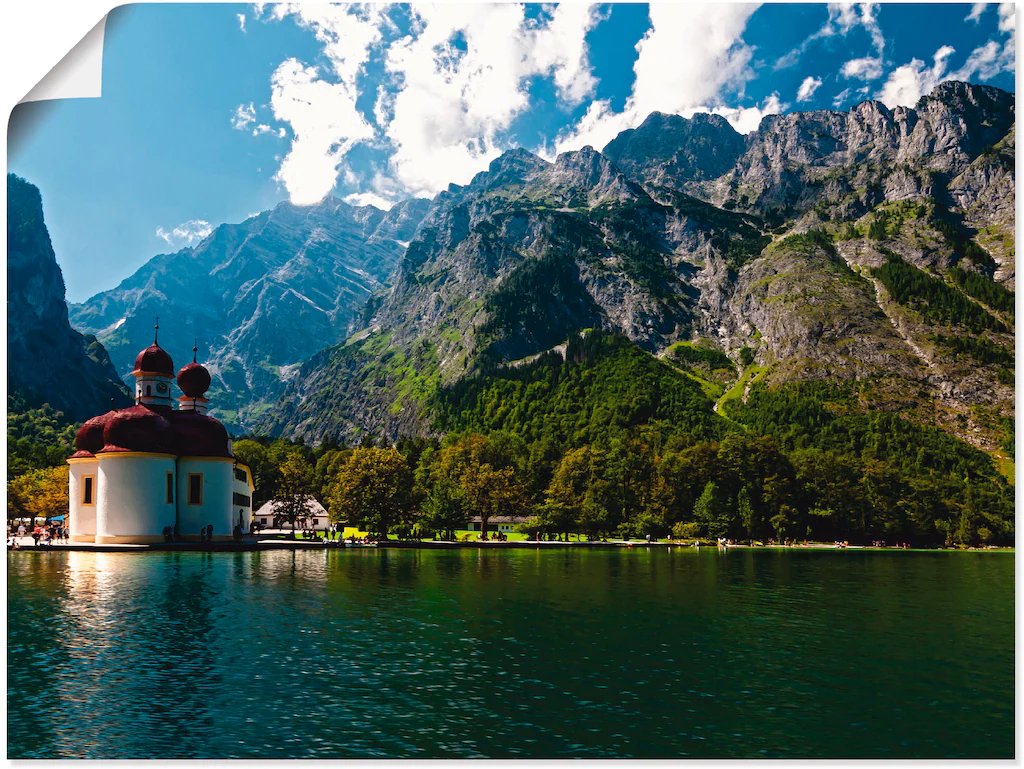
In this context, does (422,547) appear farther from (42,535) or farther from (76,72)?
(76,72)

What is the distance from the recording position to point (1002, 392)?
14962 centimetres

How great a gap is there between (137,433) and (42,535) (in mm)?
17783

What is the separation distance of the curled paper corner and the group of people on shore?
4697cm

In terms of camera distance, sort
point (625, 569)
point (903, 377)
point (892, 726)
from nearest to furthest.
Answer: point (892, 726)
point (625, 569)
point (903, 377)

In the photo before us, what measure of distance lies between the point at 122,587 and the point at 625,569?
113ft

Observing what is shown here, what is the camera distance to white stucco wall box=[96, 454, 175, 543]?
65.8 meters

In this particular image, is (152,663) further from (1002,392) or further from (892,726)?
(1002,392)

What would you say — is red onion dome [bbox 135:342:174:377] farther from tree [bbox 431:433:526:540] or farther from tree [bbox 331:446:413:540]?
tree [bbox 431:433:526:540]

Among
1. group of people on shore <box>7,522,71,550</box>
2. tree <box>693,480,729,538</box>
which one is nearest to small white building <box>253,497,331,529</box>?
group of people on shore <box>7,522,71,550</box>

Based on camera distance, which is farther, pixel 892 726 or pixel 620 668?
pixel 620 668

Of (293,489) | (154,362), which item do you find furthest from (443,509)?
(154,362)

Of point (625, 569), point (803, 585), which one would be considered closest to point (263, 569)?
point (625, 569)

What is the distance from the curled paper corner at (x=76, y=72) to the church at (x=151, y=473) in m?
56.1

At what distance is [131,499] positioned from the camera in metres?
67.1
